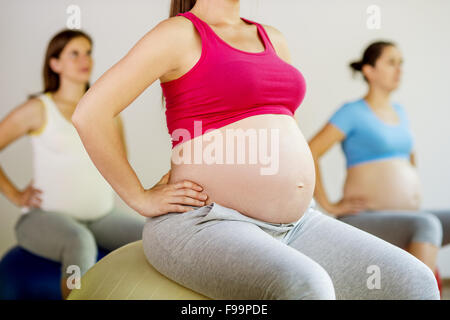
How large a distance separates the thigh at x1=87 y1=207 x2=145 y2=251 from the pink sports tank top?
1.09 m

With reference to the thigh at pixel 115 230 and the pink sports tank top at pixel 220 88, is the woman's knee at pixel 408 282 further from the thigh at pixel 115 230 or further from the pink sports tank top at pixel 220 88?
the thigh at pixel 115 230

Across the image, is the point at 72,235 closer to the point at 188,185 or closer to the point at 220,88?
the point at 188,185

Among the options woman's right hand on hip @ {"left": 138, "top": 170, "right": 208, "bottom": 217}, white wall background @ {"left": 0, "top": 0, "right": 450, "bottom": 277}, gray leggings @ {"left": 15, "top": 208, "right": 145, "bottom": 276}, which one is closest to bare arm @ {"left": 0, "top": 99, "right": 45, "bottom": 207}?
gray leggings @ {"left": 15, "top": 208, "right": 145, "bottom": 276}

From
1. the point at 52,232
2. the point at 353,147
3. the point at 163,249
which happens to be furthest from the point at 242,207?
the point at 353,147

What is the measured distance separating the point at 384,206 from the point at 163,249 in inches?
64.0

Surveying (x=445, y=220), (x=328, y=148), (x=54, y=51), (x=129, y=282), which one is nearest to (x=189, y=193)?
(x=129, y=282)

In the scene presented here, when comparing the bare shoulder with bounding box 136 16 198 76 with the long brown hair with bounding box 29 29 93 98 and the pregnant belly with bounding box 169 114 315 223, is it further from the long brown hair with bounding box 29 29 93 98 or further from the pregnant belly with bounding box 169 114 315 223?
the long brown hair with bounding box 29 29 93 98

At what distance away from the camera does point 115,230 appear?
2.16m

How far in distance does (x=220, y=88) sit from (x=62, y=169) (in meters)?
1.46

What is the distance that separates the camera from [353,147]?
8.17 feet

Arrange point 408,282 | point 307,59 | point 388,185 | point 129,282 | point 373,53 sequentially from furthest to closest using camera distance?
point 307,59, point 373,53, point 388,185, point 129,282, point 408,282

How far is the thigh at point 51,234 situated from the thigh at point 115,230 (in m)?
0.10

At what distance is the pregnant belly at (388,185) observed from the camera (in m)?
2.40
